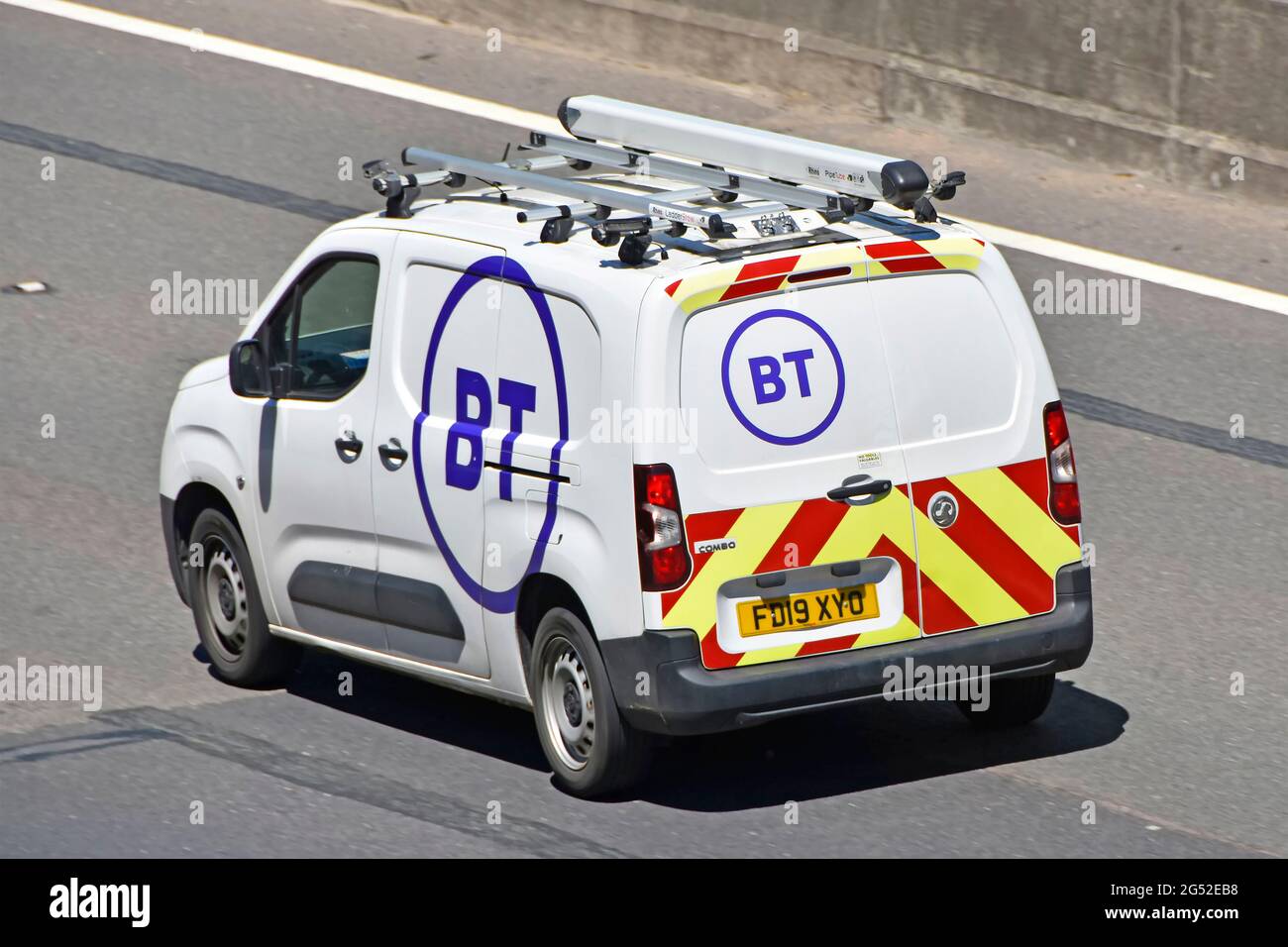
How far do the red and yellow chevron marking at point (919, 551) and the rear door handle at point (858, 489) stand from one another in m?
0.03

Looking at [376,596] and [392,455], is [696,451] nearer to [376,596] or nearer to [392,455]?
[392,455]

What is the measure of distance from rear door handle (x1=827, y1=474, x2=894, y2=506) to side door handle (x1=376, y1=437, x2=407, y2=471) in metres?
1.67

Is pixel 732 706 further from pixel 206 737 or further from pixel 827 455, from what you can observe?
pixel 206 737

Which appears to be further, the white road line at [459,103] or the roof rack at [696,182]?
the white road line at [459,103]

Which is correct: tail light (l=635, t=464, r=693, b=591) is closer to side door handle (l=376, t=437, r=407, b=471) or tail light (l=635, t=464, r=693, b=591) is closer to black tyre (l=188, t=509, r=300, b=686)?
side door handle (l=376, t=437, r=407, b=471)

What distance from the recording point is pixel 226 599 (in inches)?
373

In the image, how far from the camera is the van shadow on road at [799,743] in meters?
8.08

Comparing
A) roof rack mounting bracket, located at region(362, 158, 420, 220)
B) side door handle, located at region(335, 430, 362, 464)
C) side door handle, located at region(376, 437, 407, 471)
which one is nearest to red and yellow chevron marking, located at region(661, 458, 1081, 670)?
side door handle, located at region(376, 437, 407, 471)

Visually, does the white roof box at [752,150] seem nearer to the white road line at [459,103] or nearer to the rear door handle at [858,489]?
the rear door handle at [858,489]

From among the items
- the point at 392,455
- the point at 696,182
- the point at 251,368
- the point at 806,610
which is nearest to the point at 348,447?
the point at 392,455

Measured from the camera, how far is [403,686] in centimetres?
937

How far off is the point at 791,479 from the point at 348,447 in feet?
6.21

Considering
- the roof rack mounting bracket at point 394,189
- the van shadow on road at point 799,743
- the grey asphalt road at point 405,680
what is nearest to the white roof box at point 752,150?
the roof rack mounting bracket at point 394,189

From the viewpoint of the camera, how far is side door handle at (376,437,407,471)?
835 cm
